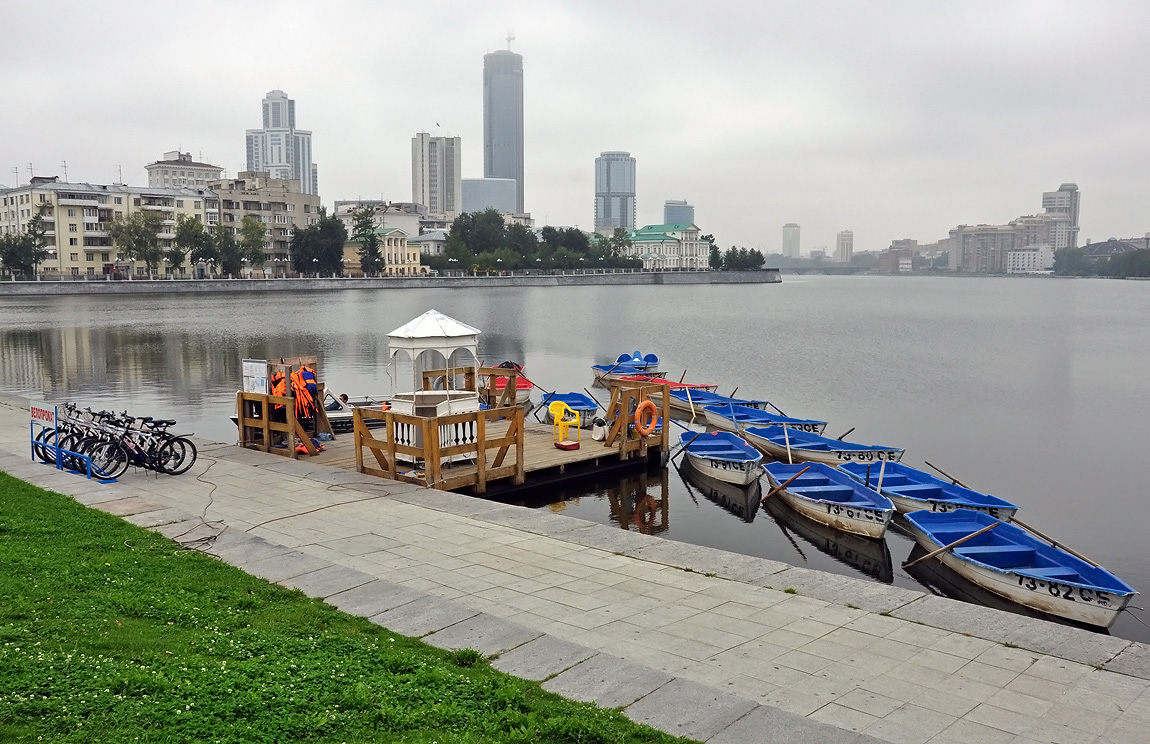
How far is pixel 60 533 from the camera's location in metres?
11.8

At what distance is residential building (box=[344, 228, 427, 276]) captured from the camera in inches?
6954

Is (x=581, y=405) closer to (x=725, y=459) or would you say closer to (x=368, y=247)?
(x=725, y=459)

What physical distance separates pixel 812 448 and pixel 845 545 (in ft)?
23.6

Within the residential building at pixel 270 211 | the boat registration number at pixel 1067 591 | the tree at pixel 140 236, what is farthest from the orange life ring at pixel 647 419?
the residential building at pixel 270 211

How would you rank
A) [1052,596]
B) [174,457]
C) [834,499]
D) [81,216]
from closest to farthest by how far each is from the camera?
[1052,596], [174,457], [834,499], [81,216]

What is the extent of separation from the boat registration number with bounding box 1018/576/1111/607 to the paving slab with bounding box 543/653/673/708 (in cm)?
911

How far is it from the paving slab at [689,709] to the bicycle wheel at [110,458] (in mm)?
12470

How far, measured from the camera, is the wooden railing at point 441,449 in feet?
56.3

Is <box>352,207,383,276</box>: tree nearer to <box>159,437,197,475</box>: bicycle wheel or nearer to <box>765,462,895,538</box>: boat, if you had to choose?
<box>765,462,895,538</box>: boat

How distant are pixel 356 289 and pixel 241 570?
14690 cm

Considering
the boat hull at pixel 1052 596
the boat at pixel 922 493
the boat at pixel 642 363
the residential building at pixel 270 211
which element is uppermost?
the residential building at pixel 270 211

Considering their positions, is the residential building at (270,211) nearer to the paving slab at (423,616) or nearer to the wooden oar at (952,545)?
the wooden oar at (952,545)

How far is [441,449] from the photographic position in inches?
706

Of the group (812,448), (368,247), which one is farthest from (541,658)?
(368,247)
